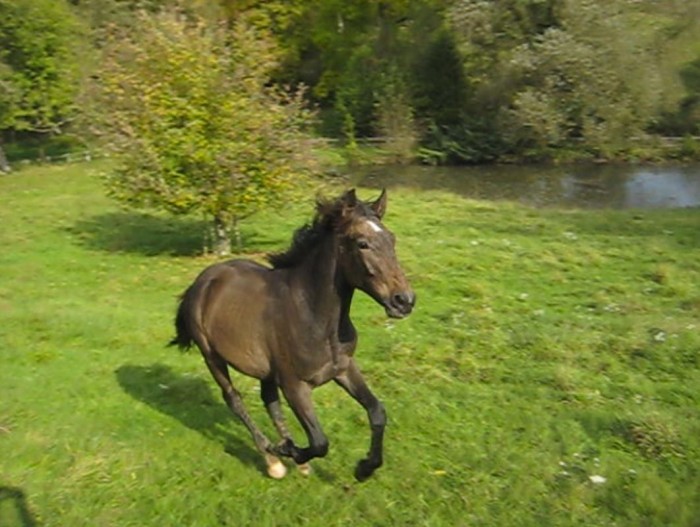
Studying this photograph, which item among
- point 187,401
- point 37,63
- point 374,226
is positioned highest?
point 374,226

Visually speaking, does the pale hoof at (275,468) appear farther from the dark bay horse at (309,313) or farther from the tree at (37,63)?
the tree at (37,63)

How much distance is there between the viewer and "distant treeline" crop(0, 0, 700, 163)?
140 ft

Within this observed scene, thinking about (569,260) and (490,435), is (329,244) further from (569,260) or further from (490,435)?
(569,260)

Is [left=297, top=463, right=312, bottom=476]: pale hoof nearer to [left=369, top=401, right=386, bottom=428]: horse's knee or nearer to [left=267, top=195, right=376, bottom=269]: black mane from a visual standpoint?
[left=369, top=401, right=386, bottom=428]: horse's knee

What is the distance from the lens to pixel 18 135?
54062 millimetres

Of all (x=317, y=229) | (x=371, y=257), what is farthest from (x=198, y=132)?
(x=371, y=257)

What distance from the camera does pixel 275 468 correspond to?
7.75 metres

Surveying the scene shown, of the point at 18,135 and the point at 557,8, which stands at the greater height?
the point at 557,8

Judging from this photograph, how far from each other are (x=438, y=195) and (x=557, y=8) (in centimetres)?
1911

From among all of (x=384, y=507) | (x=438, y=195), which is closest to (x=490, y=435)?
(x=384, y=507)

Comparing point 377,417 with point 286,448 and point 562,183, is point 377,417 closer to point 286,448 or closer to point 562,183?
point 286,448

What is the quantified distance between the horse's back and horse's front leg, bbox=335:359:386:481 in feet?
2.52

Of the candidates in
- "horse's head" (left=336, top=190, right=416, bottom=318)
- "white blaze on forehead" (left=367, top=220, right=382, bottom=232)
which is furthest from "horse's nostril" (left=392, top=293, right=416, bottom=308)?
"white blaze on forehead" (left=367, top=220, right=382, bottom=232)

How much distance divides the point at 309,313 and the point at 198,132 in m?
12.6
